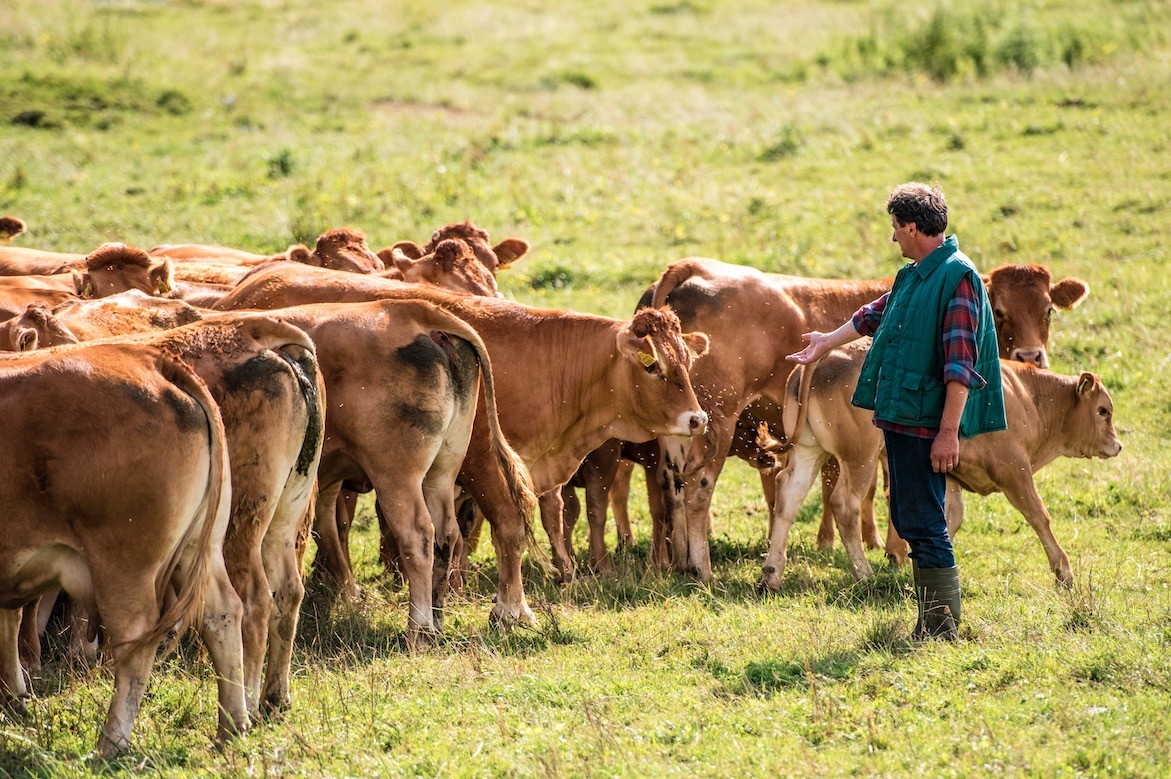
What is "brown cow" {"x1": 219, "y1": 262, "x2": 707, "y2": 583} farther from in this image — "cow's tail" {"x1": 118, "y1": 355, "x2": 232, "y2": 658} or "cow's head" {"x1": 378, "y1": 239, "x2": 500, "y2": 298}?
"cow's tail" {"x1": 118, "y1": 355, "x2": 232, "y2": 658}

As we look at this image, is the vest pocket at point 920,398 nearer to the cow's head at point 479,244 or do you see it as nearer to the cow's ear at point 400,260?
→ the cow's ear at point 400,260

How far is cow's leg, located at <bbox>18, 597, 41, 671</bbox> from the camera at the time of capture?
7.61m

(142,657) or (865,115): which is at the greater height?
(865,115)

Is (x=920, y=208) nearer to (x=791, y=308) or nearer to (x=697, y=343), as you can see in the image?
(x=697, y=343)

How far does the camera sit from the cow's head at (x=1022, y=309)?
37.7ft

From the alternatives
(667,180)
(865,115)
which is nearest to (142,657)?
(667,180)

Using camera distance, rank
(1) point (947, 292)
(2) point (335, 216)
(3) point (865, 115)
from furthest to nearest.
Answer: (3) point (865, 115)
(2) point (335, 216)
(1) point (947, 292)

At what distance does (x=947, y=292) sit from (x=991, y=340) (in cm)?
42

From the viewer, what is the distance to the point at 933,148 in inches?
821

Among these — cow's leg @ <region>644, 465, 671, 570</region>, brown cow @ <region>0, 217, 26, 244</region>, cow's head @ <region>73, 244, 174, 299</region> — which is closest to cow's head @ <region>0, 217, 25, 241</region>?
brown cow @ <region>0, 217, 26, 244</region>

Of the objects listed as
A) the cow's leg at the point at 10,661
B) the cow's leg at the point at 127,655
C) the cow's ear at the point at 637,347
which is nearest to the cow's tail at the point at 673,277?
the cow's ear at the point at 637,347

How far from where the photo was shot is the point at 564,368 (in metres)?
9.50

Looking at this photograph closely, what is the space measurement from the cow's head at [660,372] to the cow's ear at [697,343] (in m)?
0.27

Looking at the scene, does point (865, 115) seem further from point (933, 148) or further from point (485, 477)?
point (485, 477)
